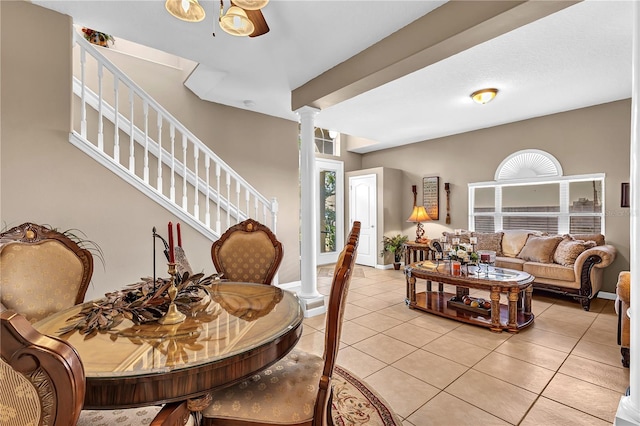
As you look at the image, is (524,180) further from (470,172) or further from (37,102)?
(37,102)

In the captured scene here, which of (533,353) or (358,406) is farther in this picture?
(533,353)

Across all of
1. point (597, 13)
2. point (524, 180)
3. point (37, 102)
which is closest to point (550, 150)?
point (524, 180)

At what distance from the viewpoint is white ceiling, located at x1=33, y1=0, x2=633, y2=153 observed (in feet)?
7.49

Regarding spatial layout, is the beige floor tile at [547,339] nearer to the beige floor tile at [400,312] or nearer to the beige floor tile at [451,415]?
the beige floor tile at [400,312]

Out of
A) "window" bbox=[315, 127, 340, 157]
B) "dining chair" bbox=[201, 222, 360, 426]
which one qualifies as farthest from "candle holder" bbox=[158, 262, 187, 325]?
"window" bbox=[315, 127, 340, 157]

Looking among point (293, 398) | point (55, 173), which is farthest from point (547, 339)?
point (55, 173)

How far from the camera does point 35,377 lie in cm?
57

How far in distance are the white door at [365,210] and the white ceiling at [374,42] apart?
2203mm

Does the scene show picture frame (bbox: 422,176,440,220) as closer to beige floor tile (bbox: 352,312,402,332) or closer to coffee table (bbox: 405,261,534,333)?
coffee table (bbox: 405,261,534,333)

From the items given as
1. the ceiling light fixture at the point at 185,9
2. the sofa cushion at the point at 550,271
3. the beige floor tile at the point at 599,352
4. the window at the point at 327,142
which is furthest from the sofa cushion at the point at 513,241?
the ceiling light fixture at the point at 185,9

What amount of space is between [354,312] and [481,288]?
144 cm

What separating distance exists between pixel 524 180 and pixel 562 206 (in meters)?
0.66

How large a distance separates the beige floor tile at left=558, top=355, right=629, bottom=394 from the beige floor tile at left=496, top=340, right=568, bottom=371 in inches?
2.5

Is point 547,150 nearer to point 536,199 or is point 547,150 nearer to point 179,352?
point 536,199
